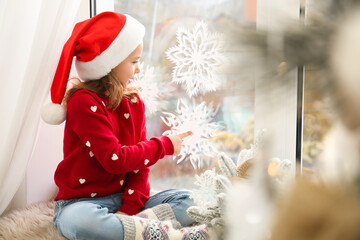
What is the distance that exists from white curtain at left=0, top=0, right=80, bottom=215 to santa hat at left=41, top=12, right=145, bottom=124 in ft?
0.22

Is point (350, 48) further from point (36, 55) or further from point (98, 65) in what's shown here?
point (36, 55)

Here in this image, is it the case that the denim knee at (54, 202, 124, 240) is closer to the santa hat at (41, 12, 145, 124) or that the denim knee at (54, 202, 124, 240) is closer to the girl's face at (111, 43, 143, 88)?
the santa hat at (41, 12, 145, 124)

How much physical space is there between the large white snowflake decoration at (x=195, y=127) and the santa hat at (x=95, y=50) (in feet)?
1.01

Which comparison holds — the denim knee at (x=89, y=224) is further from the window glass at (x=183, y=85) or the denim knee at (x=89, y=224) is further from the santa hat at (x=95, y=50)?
the window glass at (x=183, y=85)

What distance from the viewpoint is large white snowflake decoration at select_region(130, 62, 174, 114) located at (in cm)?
139

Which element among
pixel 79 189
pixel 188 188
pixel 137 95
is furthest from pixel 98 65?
pixel 188 188

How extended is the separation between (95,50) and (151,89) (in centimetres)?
36

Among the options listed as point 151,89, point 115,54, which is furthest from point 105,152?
point 151,89

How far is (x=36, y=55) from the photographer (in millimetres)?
1178

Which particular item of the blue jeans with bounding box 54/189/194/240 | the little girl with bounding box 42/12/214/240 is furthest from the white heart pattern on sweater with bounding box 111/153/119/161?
the blue jeans with bounding box 54/189/194/240

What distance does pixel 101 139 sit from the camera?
1.09 metres

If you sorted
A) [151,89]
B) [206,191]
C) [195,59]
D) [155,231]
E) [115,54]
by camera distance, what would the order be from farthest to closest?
1. [151,89]
2. [195,59]
3. [115,54]
4. [155,231]
5. [206,191]

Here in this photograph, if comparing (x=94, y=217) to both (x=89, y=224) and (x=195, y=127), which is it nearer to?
(x=89, y=224)

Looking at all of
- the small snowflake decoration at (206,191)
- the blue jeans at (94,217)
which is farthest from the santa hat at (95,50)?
the small snowflake decoration at (206,191)
